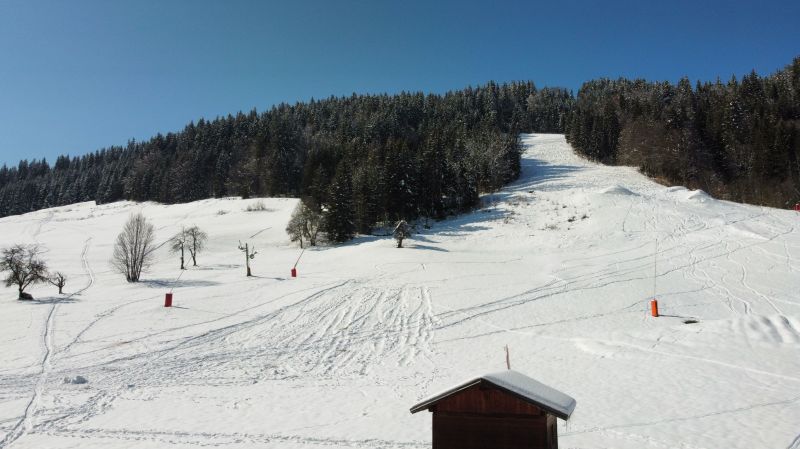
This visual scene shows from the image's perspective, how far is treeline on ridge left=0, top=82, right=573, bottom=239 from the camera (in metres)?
64.5

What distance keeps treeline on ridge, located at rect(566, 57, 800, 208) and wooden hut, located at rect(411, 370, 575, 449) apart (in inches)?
2683

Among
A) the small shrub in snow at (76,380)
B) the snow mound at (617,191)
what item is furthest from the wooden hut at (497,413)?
the snow mound at (617,191)

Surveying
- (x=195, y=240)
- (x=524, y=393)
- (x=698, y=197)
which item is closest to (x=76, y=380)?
A: (x=524, y=393)

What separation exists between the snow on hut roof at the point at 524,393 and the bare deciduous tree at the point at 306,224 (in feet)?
176

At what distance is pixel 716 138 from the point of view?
235 feet

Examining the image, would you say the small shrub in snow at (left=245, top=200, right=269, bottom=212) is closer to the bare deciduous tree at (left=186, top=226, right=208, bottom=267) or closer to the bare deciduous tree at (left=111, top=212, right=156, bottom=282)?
the bare deciduous tree at (left=186, top=226, right=208, bottom=267)

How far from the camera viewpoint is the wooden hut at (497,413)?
5734mm

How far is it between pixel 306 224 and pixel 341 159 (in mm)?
18332

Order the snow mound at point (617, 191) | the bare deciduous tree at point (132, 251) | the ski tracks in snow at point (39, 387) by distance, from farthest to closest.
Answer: the snow mound at point (617, 191) → the bare deciduous tree at point (132, 251) → the ski tracks in snow at point (39, 387)

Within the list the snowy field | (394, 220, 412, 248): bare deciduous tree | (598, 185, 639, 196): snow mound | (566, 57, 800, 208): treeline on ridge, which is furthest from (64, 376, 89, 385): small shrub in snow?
(566, 57, 800, 208): treeline on ridge

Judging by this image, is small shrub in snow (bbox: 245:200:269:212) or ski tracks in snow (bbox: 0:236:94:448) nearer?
ski tracks in snow (bbox: 0:236:94:448)

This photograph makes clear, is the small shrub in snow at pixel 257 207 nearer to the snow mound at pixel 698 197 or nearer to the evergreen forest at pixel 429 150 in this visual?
the evergreen forest at pixel 429 150

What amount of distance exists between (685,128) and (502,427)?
3402 inches

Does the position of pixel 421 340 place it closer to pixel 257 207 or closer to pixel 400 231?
pixel 400 231
